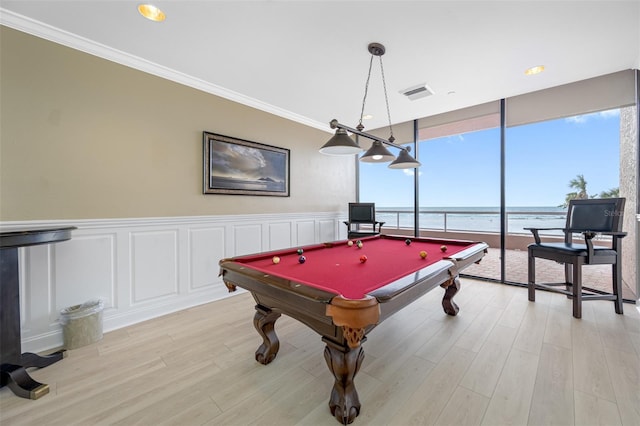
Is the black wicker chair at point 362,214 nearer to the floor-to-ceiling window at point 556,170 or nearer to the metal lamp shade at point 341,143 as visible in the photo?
the floor-to-ceiling window at point 556,170

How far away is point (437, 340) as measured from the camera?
211 cm

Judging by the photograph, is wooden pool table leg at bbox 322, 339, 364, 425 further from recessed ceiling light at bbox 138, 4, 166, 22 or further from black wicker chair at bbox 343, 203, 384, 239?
black wicker chair at bbox 343, 203, 384, 239

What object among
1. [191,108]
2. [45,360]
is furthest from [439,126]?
[45,360]

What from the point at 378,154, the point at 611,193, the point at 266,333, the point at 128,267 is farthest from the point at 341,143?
the point at 611,193

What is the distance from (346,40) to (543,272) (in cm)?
476

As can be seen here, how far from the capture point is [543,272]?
4199 millimetres

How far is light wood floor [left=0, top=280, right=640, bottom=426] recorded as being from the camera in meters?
1.34

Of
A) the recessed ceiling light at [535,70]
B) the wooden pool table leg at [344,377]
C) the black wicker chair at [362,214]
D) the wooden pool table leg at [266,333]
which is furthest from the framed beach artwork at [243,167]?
the recessed ceiling light at [535,70]

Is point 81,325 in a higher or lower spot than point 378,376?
higher

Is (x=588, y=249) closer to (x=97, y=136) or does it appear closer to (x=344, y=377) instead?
(x=344, y=377)

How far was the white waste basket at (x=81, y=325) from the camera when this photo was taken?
2.02 meters

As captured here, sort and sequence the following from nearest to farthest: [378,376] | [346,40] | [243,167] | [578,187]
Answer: [378,376] → [346,40] → [243,167] → [578,187]

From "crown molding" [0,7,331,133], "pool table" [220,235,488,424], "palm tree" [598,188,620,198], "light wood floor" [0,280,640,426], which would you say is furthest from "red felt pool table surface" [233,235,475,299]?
"palm tree" [598,188,620,198]

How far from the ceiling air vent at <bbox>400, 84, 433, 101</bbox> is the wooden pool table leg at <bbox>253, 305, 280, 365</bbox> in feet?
10.0
